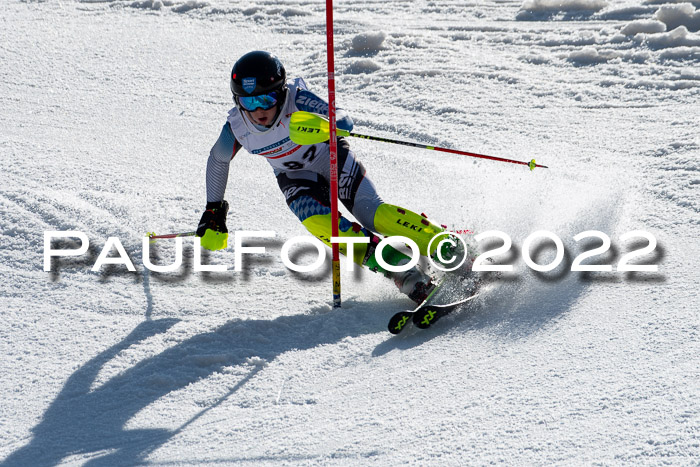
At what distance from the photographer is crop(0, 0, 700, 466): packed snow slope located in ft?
8.96

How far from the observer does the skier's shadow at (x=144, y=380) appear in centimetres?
281

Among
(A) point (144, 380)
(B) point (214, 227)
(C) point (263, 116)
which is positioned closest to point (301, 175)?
(C) point (263, 116)

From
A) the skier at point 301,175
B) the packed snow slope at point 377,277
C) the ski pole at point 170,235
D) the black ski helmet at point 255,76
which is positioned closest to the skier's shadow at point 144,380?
the packed snow slope at point 377,277

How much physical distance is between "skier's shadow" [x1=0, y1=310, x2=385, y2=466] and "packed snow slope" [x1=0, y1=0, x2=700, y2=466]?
0.04 feet

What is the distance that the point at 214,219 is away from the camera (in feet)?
13.9

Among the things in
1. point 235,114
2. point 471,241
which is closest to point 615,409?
point 471,241

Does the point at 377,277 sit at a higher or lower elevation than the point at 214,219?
lower

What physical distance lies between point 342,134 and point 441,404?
1.51 m

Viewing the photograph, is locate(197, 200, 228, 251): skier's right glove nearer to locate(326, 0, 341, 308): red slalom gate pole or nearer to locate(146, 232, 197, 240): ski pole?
locate(146, 232, 197, 240): ski pole

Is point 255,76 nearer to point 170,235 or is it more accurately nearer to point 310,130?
point 310,130

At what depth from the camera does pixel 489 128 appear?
6.76 metres

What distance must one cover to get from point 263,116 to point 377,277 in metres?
1.11

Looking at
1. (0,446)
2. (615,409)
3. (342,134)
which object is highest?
(342,134)

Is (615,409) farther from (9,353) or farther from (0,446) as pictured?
(9,353)
